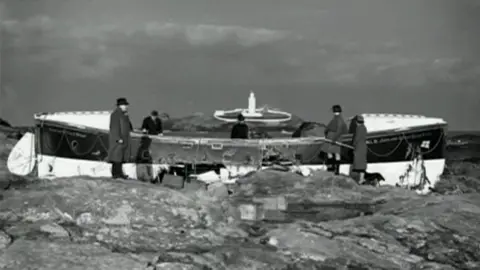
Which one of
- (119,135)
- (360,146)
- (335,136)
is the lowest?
(360,146)

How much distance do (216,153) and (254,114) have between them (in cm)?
619

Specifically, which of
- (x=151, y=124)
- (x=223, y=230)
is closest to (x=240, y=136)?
(x=151, y=124)

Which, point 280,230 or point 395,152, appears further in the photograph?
point 395,152

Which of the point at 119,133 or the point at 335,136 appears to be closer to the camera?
the point at 119,133

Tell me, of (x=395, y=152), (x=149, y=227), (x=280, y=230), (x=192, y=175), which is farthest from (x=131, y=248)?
(x=395, y=152)

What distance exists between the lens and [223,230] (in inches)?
398

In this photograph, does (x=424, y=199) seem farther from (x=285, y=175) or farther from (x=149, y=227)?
(x=149, y=227)

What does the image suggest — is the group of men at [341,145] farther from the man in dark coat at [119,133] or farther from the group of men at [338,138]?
the man in dark coat at [119,133]

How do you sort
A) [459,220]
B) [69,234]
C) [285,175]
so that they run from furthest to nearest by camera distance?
[285,175]
[459,220]
[69,234]

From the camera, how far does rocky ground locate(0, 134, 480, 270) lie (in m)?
8.29

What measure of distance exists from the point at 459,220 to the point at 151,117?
11.2 metres

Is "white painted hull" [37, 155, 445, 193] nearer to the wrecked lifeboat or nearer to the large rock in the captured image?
the wrecked lifeboat

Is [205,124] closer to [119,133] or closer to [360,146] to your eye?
[360,146]

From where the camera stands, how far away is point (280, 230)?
9.89 meters
